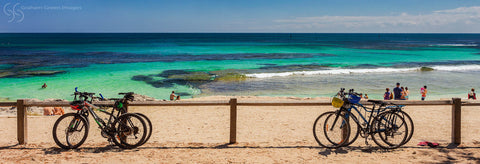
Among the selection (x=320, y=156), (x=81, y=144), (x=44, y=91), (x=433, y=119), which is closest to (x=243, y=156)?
(x=320, y=156)

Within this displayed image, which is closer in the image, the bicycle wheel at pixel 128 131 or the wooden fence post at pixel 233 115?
the bicycle wheel at pixel 128 131

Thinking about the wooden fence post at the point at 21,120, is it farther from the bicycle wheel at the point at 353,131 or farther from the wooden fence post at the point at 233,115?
the bicycle wheel at the point at 353,131

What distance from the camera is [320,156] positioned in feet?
18.5

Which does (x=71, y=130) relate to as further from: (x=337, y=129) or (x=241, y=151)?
(x=337, y=129)

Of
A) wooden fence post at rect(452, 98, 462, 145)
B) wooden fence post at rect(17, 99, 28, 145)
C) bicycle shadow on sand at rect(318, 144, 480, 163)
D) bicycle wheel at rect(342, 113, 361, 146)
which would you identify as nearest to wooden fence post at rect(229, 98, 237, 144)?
bicycle shadow on sand at rect(318, 144, 480, 163)

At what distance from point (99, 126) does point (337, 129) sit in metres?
3.92

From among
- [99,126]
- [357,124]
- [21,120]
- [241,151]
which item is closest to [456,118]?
[357,124]

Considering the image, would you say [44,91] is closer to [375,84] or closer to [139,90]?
[139,90]

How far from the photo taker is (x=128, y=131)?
589 centimetres

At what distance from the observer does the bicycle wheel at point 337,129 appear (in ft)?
19.5

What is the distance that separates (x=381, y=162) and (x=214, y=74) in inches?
1034

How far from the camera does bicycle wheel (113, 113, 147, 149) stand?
5836mm

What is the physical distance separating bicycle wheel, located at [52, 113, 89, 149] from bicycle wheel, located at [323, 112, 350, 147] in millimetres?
3921

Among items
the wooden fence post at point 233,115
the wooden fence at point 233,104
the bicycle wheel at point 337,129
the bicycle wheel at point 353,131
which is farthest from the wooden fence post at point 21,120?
the bicycle wheel at point 353,131
